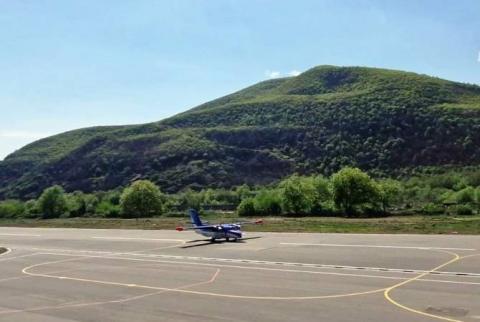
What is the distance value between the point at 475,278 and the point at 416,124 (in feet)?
386

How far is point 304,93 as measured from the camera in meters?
189

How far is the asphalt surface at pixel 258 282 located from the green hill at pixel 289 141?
95.4 m

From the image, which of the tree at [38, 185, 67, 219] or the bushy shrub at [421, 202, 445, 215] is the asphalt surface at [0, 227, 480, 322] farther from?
the tree at [38, 185, 67, 219]

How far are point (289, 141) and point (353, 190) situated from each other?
78.2 metres

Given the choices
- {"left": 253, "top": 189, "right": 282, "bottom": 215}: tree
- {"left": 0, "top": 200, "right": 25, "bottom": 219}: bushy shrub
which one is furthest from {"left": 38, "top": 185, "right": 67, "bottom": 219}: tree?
{"left": 253, "top": 189, "right": 282, "bottom": 215}: tree

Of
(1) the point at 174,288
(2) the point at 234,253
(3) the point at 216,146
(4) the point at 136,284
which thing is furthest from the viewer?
(3) the point at 216,146

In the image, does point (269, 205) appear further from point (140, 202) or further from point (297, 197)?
point (140, 202)

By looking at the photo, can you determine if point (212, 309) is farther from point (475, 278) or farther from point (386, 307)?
point (475, 278)

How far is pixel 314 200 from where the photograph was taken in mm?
73625

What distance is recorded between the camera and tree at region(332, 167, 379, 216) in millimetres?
68562

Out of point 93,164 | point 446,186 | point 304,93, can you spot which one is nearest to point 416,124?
point 446,186

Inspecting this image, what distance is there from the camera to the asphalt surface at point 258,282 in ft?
51.5

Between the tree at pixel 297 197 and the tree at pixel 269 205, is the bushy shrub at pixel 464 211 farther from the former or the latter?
the tree at pixel 269 205

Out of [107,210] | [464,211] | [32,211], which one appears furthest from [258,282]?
[32,211]
